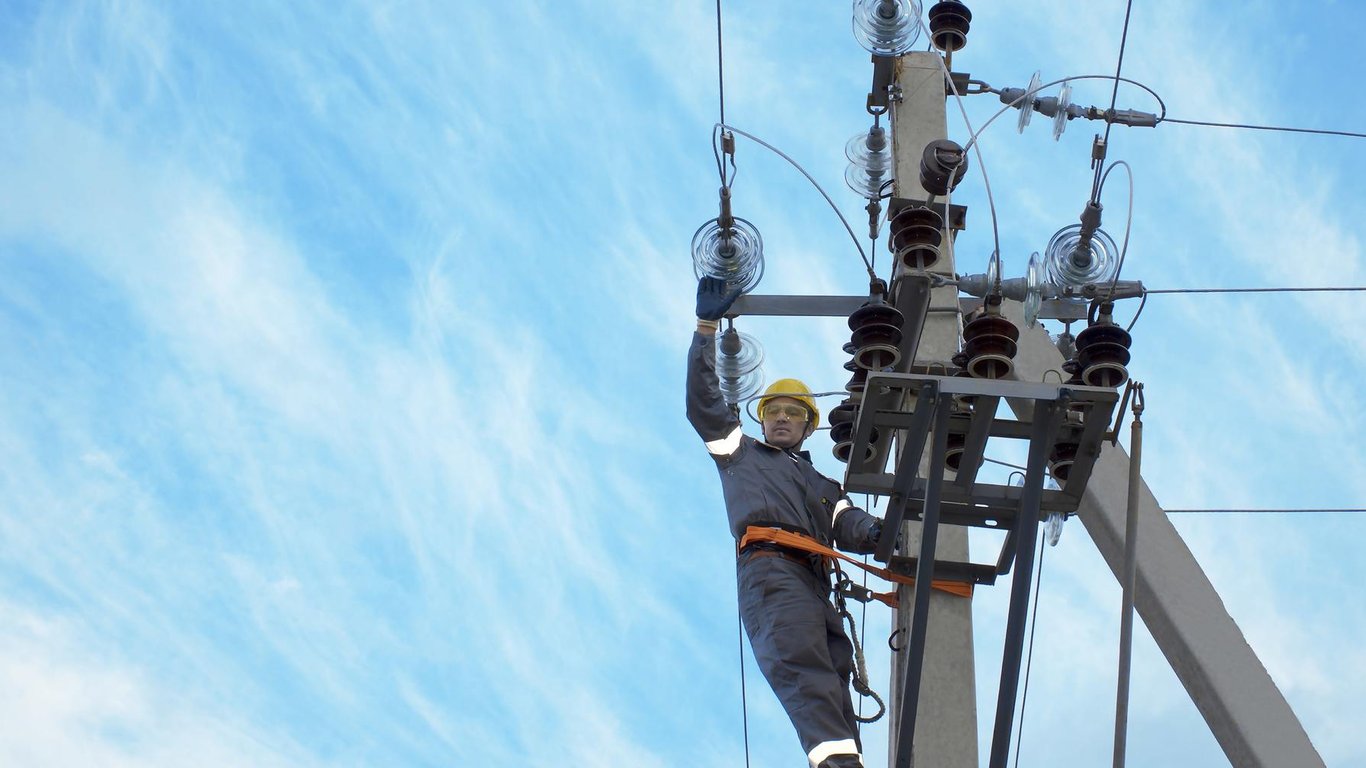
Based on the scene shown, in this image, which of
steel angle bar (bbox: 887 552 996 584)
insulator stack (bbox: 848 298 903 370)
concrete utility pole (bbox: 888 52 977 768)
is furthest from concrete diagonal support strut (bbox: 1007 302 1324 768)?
insulator stack (bbox: 848 298 903 370)

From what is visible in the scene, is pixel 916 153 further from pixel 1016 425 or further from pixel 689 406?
pixel 1016 425

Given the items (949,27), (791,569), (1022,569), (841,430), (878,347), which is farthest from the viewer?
(949,27)

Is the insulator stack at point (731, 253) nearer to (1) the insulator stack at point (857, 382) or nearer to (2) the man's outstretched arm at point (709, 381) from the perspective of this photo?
(2) the man's outstretched arm at point (709, 381)

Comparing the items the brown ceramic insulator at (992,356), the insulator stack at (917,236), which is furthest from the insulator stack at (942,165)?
Answer: the brown ceramic insulator at (992,356)

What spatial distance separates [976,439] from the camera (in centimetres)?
494

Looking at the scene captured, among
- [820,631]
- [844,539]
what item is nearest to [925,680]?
[820,631]

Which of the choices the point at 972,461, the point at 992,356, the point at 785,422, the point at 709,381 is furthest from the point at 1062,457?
the point at 785,422

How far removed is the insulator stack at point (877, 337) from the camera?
16.4 feet

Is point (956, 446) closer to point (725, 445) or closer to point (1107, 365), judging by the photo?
point (1107, 365)

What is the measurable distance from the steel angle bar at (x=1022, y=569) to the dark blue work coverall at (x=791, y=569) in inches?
34.0

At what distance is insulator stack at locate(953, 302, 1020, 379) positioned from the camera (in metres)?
4.94

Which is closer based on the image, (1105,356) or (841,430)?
(1105,356)

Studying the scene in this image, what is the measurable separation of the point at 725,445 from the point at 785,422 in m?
0.55

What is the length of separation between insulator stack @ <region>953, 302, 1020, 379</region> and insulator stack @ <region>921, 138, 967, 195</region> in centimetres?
84
